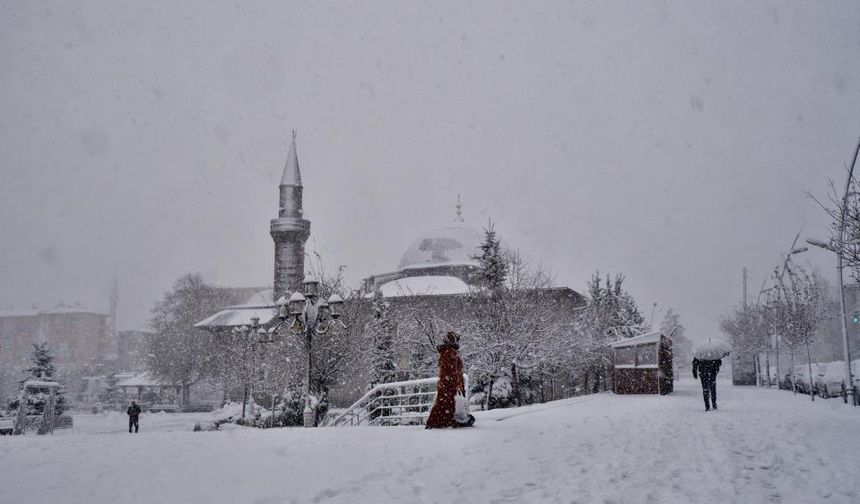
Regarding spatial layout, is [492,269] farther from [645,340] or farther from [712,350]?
[712,350]

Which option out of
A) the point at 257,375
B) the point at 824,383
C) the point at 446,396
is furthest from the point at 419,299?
the point at 446,396

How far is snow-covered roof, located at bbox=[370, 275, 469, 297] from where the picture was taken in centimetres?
4300

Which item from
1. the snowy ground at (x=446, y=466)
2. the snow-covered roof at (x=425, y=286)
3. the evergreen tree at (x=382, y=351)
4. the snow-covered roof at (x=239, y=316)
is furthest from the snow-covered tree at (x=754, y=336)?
the snowy ground at (x=446, y=466)

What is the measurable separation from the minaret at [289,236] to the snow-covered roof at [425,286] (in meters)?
7.26

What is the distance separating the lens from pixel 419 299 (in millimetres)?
41031

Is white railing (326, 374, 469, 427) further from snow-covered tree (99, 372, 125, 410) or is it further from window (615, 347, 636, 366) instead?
snow-covered tree (99, 372, 125, 410)

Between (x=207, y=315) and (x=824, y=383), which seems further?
(x=207, y=315)

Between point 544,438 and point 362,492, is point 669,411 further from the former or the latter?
point 362,492

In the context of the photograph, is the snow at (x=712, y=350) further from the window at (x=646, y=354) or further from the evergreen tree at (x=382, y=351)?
the evergreen tree at (x=382, y=351)

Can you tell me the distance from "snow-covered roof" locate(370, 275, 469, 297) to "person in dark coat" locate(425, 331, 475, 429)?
29.9 m

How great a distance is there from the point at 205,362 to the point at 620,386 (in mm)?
35304

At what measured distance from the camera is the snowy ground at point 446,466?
215 inches

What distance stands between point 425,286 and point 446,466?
37.8 metres

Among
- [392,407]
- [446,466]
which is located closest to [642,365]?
[392,407]
